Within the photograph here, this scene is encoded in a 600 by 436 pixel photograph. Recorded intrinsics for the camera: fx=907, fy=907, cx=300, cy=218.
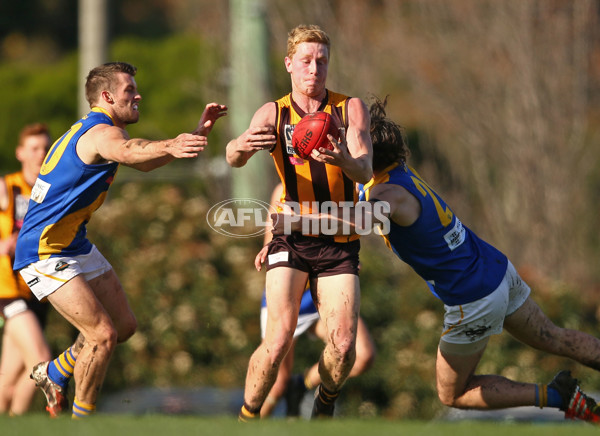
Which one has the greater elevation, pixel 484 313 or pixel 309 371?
pixel 484 313

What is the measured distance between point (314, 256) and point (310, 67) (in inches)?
46.7

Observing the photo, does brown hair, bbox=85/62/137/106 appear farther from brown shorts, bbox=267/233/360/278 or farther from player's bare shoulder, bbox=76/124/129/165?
brown shorts, bbox=267/233/360/278

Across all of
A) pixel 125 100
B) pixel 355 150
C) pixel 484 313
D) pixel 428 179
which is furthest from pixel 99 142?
pixel 428 179

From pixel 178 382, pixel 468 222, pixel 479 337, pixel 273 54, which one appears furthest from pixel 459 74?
pixel 479 337

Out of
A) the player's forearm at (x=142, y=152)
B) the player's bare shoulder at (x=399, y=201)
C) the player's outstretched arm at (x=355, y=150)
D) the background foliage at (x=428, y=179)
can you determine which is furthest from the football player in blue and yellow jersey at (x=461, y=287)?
the background foliage at (x=428, y=179)

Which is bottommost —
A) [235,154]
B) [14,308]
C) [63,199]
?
[14,308]

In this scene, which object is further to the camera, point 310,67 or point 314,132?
point 310,67

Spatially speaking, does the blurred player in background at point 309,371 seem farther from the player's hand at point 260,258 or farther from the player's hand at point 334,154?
the player's hand at point 334,154

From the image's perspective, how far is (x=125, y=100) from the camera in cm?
585

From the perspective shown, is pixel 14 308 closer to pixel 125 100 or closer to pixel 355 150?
pixel 125 100

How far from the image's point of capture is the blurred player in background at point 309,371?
722 centimetres

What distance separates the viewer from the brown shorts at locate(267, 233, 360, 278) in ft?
18.8

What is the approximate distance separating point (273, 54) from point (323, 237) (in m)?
10.7

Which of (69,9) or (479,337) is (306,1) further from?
(69,9)
